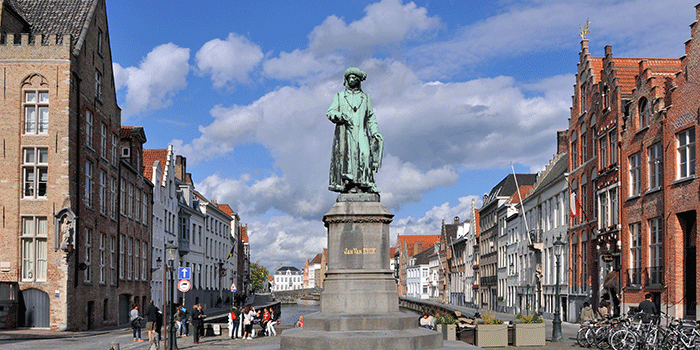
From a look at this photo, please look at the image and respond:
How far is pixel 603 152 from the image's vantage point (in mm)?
37281

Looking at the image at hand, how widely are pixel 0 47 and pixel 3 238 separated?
27.9 feet

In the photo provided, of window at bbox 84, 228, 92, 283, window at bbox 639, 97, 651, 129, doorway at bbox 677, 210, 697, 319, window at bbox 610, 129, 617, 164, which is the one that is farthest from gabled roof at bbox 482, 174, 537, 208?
window at bbox 84, 228, 92, 283

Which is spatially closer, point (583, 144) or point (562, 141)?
point (583, 144)

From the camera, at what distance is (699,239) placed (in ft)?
85.7

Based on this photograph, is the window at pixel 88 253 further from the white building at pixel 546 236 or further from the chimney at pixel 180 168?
the chimney at pixel 180 168

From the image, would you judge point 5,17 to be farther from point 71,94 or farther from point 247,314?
point 247,314

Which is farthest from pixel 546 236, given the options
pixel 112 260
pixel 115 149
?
pixel 115 149

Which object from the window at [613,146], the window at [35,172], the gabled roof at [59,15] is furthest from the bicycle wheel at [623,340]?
the gabled roof at [59,15]

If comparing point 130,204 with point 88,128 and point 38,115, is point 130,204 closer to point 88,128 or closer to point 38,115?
point 88,128

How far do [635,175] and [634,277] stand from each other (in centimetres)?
454

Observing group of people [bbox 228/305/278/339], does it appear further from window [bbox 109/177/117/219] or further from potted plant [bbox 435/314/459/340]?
window [bbox 109/177/117/219]

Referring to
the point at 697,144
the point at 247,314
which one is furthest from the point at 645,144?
the point at 247,314

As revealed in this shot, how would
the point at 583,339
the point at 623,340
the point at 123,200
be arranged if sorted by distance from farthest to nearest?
the point at 123,200 → the point at 583,339 → the point at 623,340

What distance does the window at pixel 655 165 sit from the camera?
2961cm
